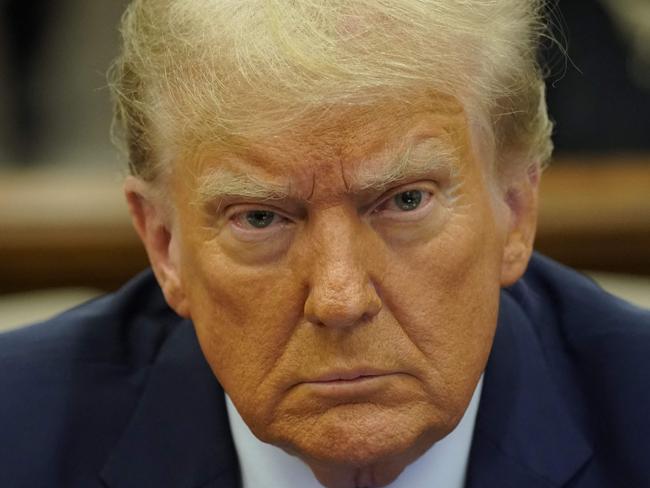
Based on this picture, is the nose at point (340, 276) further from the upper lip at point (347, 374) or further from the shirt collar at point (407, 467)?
the shirt collar at point (407, 467)

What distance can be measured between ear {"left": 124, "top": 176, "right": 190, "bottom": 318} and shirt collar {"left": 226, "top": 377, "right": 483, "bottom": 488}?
257 mm

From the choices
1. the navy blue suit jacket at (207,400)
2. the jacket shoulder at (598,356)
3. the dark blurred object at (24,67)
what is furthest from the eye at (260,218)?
the dark blurred object at (24,67)

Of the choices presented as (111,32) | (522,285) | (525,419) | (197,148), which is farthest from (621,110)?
(197,148)

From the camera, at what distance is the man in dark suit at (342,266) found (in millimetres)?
1865

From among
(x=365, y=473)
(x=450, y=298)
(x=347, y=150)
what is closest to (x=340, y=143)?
(x=347, y=150)

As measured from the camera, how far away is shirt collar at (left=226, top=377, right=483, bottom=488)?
7.17ft

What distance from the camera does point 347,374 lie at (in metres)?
1.91

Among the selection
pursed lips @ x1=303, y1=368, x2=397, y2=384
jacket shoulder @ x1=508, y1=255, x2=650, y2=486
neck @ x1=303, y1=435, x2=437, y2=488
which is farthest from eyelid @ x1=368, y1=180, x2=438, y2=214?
jacket shoulder @ x1=508, y1=255, x2=650, y2=486

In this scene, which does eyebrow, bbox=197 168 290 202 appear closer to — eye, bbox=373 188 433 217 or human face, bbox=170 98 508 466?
human face, bbox=170 98 508 466

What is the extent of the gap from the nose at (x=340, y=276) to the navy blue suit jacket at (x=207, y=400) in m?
0.46

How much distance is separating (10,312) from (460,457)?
1268 millimetres

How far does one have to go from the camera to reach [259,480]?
7.34ft

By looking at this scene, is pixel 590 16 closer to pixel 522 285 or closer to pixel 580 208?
pixel 580 208

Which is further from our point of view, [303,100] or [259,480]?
[259,480]
